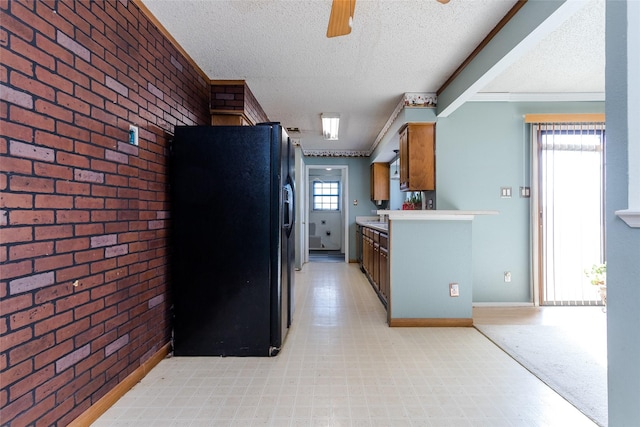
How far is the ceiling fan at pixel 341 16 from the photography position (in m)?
1.17

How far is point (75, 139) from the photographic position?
1.47 metres

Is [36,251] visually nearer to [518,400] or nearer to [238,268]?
[238,268]

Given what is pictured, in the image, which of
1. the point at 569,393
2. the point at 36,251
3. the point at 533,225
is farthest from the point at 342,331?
the point at 533,225

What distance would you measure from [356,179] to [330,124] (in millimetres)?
2434

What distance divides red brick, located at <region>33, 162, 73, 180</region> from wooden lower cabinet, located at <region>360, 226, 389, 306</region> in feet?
8.74

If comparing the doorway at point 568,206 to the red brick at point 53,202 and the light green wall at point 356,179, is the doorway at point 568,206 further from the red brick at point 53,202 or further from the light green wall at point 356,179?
the red brick at point 53,202

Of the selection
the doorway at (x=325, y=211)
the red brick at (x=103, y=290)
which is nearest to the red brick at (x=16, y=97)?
the red brick at (x=103, y=290)

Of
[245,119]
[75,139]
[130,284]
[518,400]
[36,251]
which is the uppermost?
[245,119]

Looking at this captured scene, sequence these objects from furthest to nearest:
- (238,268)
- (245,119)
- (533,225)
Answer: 1. (533,225)
2. (245,119)
3. (238,268)

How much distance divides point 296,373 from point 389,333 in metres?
1.05

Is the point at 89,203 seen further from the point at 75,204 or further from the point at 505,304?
the point at 505,304

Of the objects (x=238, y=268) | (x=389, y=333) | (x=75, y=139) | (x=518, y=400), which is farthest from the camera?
(x=389, y=333)

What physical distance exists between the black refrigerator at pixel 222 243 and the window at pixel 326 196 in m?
6.78

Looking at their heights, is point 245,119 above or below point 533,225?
above
